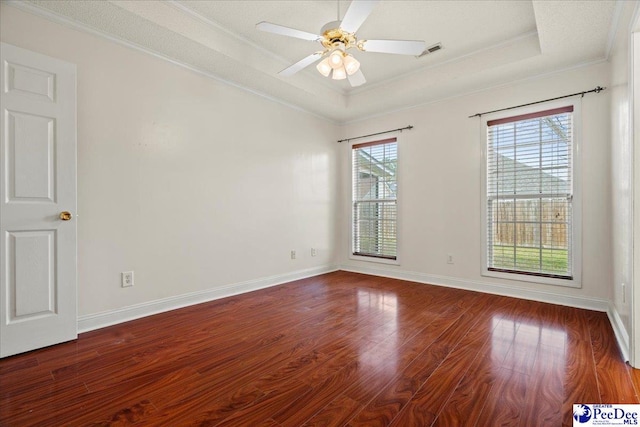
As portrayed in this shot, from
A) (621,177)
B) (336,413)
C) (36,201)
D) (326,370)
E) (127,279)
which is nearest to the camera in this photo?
(336,413)

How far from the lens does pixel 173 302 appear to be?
10.3 ft

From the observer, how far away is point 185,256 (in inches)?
127

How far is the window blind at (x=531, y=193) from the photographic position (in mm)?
3299

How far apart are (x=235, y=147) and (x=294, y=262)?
1.84 metres

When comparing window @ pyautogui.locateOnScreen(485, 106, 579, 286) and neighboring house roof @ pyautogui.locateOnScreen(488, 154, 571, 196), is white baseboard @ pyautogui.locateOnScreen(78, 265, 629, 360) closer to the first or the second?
window @ pyautogui.locateOnScreen(485, 106, 579, 286)

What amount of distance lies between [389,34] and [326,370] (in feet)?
10.3

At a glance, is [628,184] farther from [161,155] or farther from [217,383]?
[161,155]

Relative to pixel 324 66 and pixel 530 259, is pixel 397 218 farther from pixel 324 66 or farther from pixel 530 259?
pixel 324 66

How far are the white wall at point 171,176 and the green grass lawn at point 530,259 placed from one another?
2629 mm

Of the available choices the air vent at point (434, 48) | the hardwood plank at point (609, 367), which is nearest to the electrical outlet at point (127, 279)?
the hardwood plank at point (609, 367)

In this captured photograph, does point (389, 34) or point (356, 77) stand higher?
point (389, 34)

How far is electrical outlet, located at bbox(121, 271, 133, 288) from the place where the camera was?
278cm

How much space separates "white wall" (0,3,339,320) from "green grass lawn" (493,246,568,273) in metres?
2.63

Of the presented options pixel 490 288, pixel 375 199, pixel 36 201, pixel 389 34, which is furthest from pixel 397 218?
pixel 36 201
